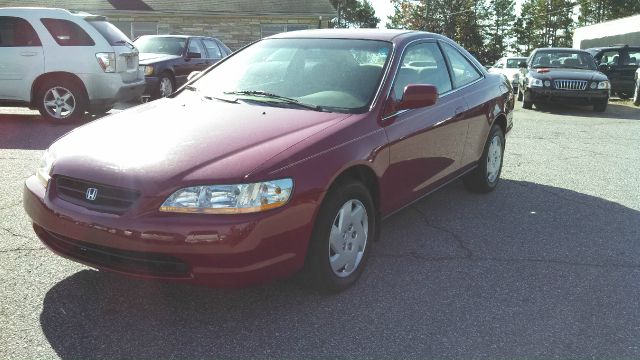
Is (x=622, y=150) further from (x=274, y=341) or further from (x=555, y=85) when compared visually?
(x=274, y=341)

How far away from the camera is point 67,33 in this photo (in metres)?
9.50

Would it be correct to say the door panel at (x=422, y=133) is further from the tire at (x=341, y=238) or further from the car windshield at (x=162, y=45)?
the car windshield at (x=162, y=45)

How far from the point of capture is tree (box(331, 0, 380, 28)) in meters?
92.1

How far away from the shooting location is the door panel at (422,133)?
13.1ft

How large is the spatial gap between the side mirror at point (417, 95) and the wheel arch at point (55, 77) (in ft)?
23.0

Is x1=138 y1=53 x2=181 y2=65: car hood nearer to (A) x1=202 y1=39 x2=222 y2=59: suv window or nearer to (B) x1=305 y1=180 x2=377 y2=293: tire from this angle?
(A) x1=202 y1=39 x2=222 y2=59: suv window

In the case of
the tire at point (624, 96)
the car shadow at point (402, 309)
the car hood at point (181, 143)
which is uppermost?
the tire at point (624, 96)

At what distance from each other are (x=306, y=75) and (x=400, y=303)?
5.79 ft

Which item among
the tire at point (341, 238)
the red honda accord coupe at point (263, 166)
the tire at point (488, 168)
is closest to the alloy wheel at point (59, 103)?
the red honda accord coupe at point (263, 166)

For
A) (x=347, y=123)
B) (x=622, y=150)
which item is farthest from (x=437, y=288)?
(x=622, y=150)

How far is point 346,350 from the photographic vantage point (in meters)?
2.89

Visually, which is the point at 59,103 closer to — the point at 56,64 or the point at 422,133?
the point at 56,64

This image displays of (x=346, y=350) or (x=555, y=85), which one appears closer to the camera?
(x=346, y=350)

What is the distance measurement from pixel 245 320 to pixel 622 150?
24.5ft
